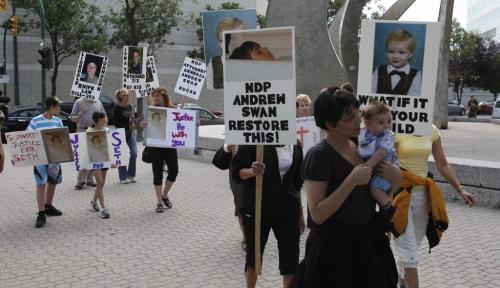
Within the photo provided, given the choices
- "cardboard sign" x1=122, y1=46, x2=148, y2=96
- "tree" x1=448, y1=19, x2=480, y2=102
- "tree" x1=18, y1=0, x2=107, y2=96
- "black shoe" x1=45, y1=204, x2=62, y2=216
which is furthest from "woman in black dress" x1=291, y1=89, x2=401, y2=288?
"tree" x1=448, y1=19, x2=480, y2=102

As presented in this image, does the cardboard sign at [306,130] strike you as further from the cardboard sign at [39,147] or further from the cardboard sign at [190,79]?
the cardboard sign at [190,79]

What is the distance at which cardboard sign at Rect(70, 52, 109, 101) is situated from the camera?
10641 mm

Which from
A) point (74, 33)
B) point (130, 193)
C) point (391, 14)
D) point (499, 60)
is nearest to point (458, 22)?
point (499, 60)

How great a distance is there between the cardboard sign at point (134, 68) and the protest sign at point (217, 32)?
213 inches

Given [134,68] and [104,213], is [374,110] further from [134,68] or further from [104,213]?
[134,68]

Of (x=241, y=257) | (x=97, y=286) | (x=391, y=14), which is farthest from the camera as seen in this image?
(x=391, y=14)

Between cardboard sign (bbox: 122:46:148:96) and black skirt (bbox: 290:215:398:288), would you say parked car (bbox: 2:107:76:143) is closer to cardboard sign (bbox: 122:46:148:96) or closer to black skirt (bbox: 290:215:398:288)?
cardboard sign (bbox: 122:46:148:96)

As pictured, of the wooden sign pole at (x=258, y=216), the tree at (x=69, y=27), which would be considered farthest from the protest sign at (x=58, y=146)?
the tree at (x=69, y=27)

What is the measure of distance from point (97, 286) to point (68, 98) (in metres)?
39.1

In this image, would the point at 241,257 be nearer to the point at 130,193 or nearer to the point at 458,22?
the point at 130,193

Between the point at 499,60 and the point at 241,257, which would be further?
the point at 499,60

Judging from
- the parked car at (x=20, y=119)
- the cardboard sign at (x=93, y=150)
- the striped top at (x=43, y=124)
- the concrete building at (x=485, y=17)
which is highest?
the concrete building at (x=485, y=17)

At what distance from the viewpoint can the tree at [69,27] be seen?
3572 cm

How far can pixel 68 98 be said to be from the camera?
42594 mm
